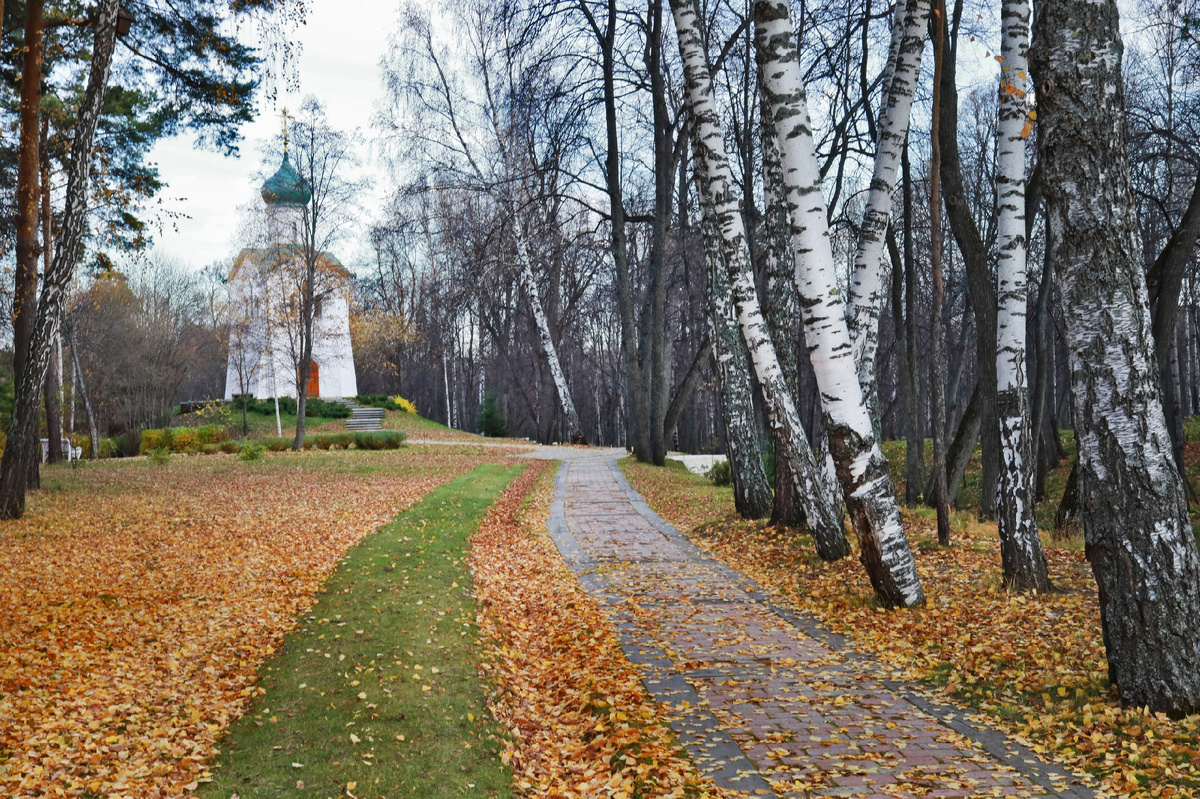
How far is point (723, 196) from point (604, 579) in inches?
161

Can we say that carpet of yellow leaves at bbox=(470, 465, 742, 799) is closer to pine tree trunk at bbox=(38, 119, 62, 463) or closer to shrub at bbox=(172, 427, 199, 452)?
pine tree trunk at bbox=(38, 119, 62, 463)

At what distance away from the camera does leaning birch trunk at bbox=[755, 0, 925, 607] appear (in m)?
6.28

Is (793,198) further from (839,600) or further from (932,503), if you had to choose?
(932,503)

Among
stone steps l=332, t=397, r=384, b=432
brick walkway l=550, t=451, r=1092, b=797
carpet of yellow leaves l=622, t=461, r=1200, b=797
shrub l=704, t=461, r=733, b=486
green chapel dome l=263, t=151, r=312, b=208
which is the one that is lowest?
brick walkway l=550, t=451, r=1092, b=797

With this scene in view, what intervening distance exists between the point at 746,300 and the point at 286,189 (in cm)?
2096

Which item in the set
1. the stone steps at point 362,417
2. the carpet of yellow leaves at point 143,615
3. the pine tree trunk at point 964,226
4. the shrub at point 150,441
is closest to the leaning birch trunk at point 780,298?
the pine tree trunk at point 964,226

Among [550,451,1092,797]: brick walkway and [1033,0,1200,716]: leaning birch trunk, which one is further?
[1033,0,1200,716]: leaning birch trunk

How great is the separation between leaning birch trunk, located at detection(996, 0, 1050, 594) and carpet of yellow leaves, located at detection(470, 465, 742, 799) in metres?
3.24

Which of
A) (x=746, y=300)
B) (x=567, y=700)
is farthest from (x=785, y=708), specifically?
(x=746, y=300)

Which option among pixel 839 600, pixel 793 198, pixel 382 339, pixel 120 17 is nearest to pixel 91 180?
pixel 120 17

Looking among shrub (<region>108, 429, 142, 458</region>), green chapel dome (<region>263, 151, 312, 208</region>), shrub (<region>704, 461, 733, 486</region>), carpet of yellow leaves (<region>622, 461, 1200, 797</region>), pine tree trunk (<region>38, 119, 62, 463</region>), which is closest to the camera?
carpet of yellow leaves (<region>622, 461, 1200, 797</region>)

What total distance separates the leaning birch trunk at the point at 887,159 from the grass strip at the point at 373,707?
4.69m

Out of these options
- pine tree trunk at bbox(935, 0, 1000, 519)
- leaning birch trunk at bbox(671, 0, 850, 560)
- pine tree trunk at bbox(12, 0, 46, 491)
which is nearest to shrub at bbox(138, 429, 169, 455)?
pine tree trunk at bbox(12, 0, 46, 491)

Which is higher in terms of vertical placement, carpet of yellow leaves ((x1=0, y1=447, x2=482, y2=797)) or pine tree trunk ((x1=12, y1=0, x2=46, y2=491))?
pine tree trunk ((x1=12, y1=0, x2=46, y2=491))
